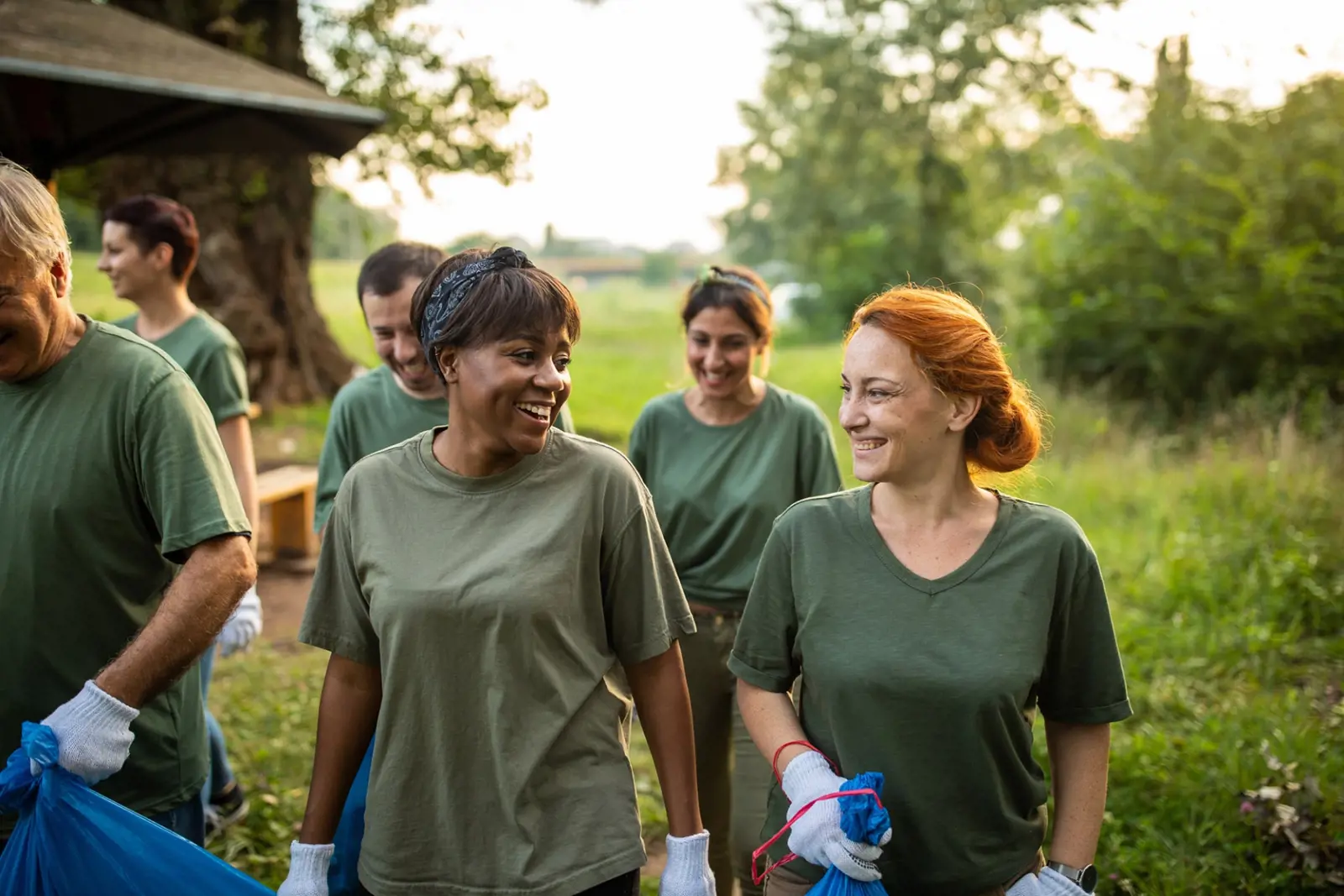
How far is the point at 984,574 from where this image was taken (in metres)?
2.20

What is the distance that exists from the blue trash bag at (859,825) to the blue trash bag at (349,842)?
919mm

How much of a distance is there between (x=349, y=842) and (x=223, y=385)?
1.98m

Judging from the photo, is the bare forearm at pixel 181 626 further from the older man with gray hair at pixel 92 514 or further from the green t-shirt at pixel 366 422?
the green t-shirt at pixel 366 422

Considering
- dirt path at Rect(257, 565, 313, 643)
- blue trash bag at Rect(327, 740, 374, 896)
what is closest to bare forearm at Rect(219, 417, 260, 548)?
blue trash bag at Rect(327, 740, 374, 896)

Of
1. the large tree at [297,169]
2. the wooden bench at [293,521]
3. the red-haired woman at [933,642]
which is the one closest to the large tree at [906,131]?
the large tree at [297,169]

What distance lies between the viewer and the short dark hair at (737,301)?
157 inches

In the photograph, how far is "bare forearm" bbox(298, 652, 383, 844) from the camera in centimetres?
224

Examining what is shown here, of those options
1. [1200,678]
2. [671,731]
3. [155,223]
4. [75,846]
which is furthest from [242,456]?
[1200,678]

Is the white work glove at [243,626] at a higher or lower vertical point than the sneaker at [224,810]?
higher

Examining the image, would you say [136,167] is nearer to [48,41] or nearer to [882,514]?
[48,41]

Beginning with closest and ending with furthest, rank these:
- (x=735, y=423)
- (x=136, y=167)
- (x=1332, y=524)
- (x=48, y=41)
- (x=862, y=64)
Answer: (x=735, y=423), (x=48, y=41), (x=1332, y=524), (x=136, y=167), (x=862, y=64)

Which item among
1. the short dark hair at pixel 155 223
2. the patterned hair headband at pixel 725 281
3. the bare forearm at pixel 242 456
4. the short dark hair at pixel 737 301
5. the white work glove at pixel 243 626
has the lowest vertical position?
the white work glove at pixel 243 626

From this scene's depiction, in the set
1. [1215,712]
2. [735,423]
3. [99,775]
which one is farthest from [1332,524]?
[99,775]

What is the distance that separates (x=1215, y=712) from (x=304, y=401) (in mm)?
10922
